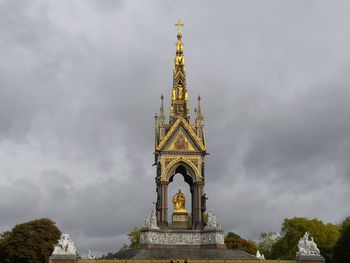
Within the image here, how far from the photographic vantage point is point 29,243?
63.5 m

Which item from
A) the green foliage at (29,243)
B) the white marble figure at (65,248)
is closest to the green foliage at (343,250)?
the white marble figure at (65,248)

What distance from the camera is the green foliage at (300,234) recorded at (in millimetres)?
73250

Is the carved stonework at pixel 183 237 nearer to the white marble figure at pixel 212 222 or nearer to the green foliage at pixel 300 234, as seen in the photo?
the white marble figure at pixel 212 222

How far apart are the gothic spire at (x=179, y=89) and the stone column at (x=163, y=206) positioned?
5.79 metres

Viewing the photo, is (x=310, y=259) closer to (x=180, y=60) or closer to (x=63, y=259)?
(x=63, y=259)

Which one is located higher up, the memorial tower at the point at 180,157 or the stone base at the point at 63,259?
the memorial tower at the point at 180,157

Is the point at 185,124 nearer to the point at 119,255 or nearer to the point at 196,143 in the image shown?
the point at 196,143

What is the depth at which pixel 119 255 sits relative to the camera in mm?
47562

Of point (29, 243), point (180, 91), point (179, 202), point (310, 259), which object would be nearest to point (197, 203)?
point (179, 202)

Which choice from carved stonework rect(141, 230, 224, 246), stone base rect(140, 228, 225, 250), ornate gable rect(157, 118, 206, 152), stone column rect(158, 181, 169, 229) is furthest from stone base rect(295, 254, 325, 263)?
ornate gable rect(157, 118, 206, 152)

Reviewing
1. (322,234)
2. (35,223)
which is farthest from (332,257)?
(35,223)

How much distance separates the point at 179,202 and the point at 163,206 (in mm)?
2046

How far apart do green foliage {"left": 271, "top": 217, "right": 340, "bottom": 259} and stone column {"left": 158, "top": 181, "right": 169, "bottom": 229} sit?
84.5ft

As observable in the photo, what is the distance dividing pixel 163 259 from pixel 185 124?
12815mm
